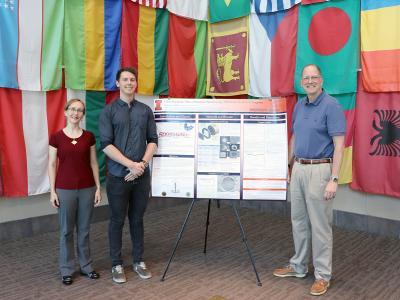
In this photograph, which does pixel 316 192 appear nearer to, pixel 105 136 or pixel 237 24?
pixel 105 136

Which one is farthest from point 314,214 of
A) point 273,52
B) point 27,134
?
point 27,134

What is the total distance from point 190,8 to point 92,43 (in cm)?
147

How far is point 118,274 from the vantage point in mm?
2730

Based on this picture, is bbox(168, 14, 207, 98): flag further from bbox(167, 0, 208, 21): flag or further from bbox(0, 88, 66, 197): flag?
bbox(0, 88, 66, 197): flag

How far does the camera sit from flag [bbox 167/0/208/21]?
4580mm

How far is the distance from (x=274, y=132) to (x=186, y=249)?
144cm

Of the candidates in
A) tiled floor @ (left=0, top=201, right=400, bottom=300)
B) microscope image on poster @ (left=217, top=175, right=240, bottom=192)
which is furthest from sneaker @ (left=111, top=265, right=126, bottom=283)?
microscope image on poster @ (left=217, top=175, right=240, bottom=192)

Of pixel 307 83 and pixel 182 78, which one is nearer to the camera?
pixel 307 83

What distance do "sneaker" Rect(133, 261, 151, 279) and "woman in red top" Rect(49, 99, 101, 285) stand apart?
415 millimetres

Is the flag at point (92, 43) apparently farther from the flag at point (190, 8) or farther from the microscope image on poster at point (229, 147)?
the microscope image on poster at point (229, 147)

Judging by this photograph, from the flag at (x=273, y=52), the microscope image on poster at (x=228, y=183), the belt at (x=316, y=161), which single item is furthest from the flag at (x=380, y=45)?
the microscope image on poster at (x=228, y=183)

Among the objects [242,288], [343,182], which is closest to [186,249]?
[242,288]

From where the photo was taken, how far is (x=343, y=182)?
3.97 meters

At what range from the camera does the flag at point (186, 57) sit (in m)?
4.67
